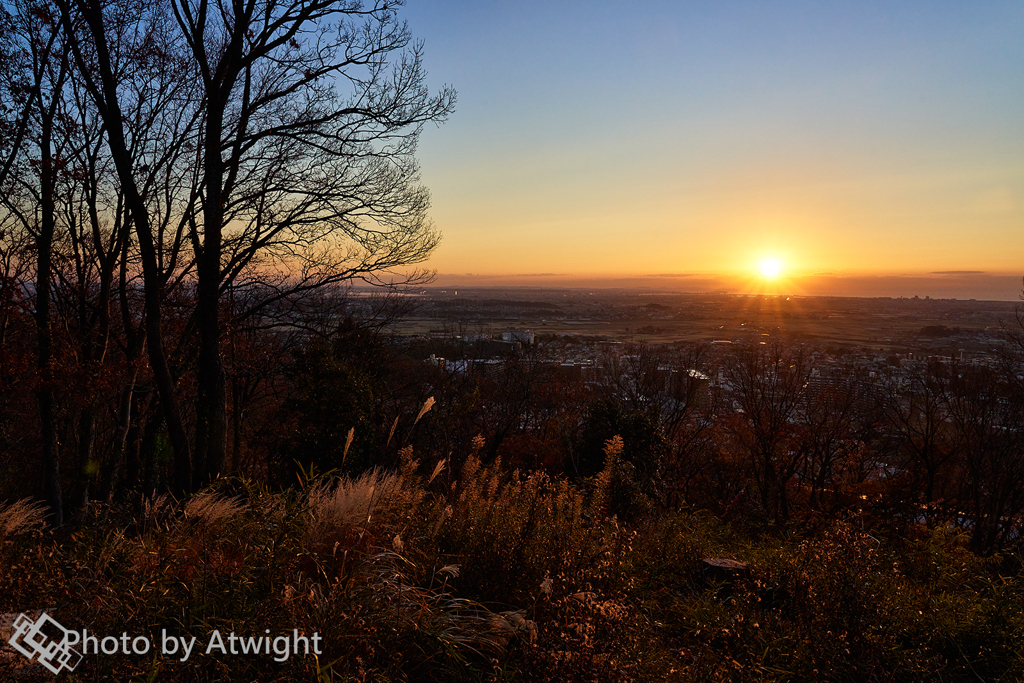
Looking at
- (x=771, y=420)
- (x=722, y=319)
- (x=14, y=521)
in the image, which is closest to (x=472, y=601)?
(x=14, y=521)

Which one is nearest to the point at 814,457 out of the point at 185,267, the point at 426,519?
the point at 426,519

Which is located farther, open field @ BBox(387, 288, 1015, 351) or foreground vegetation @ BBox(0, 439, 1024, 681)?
open field @ BBox(387, 288, 1015, 351)

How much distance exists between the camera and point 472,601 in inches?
109

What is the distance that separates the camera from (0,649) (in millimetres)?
2182

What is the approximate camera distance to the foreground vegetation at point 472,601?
7.97 ft

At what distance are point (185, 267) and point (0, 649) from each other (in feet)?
Result: 33.5

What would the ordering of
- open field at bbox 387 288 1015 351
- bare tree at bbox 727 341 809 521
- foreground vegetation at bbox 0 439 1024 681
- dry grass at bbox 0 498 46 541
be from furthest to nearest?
open field at bbox 387 288 1015 351 → bare tree at bbox 727 341 809 521 → dry grass at bbox 0 498 46 541 → foreground vegetation at bbox 0 439 1024 681

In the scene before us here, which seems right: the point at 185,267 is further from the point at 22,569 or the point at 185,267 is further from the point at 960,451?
the point at 960,451

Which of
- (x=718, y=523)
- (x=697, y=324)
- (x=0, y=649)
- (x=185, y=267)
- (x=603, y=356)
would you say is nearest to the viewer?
(x=0, y=649)

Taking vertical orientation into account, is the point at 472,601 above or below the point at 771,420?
above

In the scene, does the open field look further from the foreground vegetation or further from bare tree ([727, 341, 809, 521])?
the foreground vegetation

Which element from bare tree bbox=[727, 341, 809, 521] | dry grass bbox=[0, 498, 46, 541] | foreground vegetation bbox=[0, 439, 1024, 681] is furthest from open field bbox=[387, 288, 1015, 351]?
foreground vegetation bbox=[0, 439, 1024, 681]

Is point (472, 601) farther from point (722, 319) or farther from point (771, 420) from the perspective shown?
point (722, 319)

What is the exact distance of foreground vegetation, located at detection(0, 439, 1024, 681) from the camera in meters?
2.43
